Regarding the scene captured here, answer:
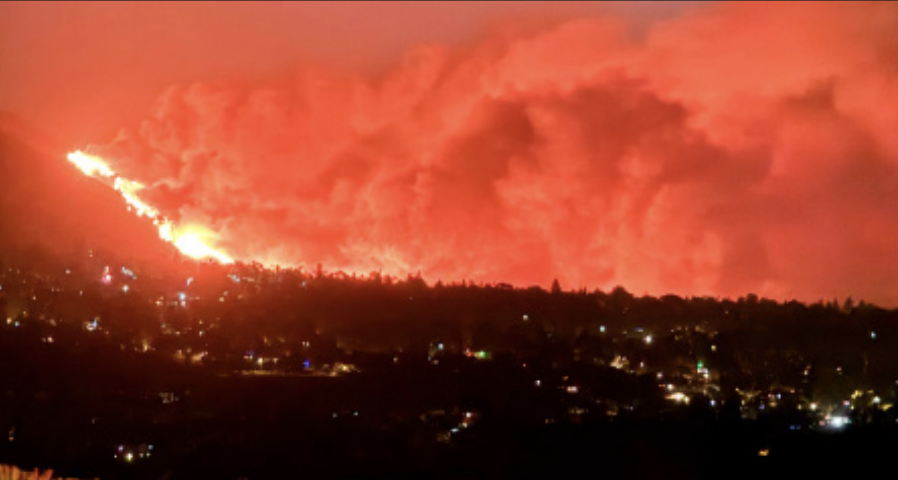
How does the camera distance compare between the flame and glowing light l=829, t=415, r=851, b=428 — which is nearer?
glowing light l=829, t=415, r=851, b=428

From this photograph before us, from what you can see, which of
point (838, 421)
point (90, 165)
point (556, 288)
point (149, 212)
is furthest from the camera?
point (90, 165)

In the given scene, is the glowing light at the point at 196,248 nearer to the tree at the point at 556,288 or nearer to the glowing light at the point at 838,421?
the tree at the point at 556,288

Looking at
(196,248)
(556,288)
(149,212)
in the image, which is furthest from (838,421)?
(149,212)

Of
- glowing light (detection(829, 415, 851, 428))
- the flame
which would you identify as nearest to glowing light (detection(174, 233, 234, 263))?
the flame

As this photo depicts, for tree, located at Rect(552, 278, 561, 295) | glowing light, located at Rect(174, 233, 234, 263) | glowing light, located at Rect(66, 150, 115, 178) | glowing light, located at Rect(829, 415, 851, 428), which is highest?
glowing light, located at Rect(66, 150, 115, 178)

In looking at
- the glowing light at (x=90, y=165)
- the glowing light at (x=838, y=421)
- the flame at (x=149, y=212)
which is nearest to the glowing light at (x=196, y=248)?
the flame at (x=149, y=212)

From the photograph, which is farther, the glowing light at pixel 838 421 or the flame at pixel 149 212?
the flame at pixel 149 212

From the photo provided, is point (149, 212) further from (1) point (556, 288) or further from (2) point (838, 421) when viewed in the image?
(2) point (838, 421)

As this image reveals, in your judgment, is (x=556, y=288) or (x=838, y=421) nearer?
(x=838, y=421)

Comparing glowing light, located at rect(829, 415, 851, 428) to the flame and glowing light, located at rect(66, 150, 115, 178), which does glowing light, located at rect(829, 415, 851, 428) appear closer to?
the flame
